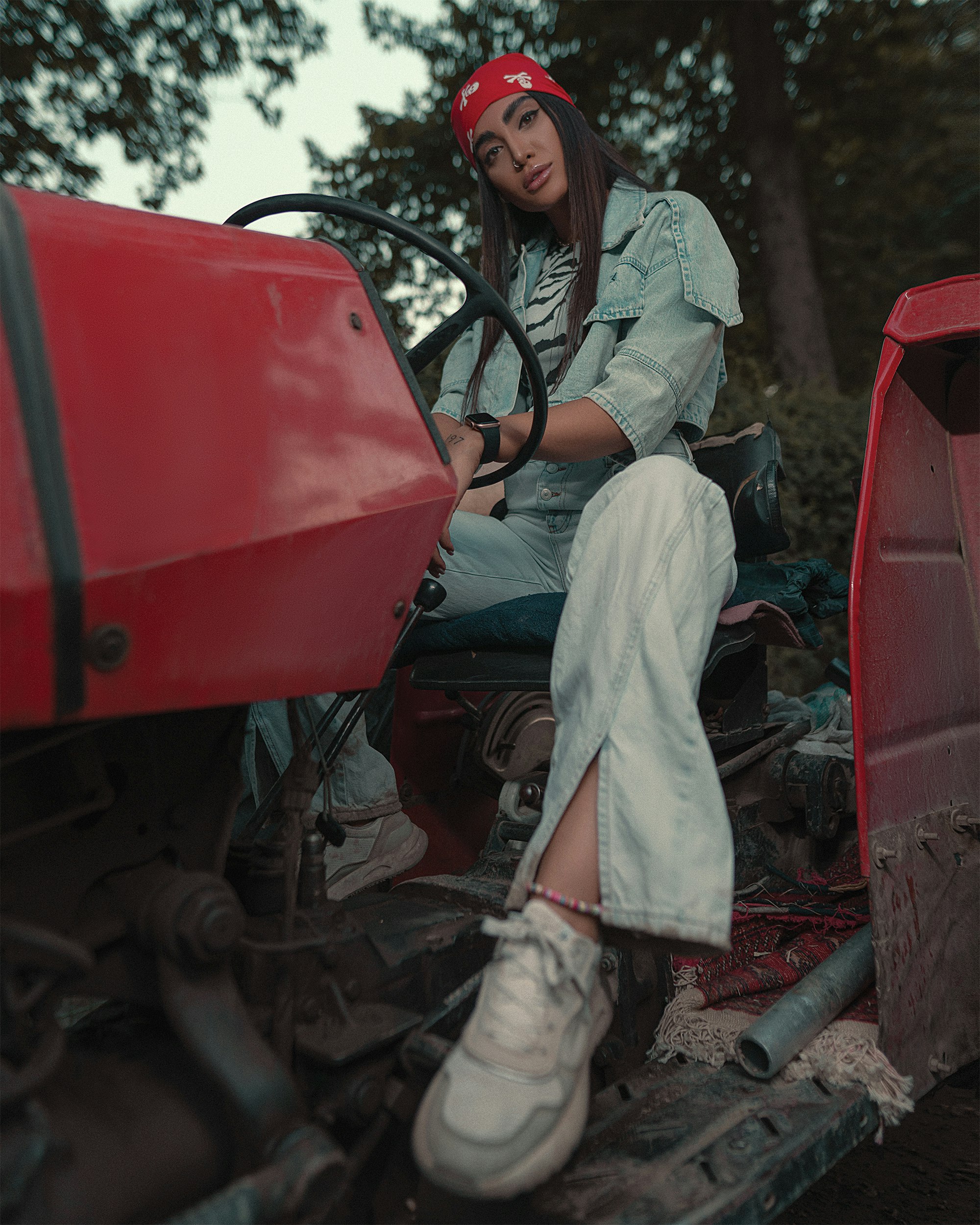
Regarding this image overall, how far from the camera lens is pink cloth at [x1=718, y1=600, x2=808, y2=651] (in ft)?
5.63

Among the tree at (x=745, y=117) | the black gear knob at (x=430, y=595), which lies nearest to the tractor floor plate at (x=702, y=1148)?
the black gear knob at (x=430, y=595)

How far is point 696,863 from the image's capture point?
1.09m

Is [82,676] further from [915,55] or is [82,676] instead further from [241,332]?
[915,55]

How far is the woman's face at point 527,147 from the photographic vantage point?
6.81 ft

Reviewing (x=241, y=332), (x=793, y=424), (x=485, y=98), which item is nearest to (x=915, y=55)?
(x=793, y=424)

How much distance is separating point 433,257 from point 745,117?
23.9 ft

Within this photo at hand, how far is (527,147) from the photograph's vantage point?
2.08m

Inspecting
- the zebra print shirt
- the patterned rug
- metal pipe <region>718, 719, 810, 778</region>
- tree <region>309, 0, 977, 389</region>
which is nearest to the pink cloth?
metal pipe <region>718, 719, 810, 778</region>

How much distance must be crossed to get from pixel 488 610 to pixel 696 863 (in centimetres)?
75

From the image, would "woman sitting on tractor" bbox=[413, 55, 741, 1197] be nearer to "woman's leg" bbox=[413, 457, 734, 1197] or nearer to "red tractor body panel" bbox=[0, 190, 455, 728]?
"woman's leg" bbox=[413, 457, 734, 1197]

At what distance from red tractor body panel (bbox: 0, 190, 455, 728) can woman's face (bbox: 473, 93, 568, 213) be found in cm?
113

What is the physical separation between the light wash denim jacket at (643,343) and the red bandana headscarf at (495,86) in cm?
31

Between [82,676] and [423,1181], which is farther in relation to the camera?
[423,1181]

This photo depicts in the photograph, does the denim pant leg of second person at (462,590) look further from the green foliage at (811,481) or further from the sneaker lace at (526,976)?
the green foliage at (811,481)
